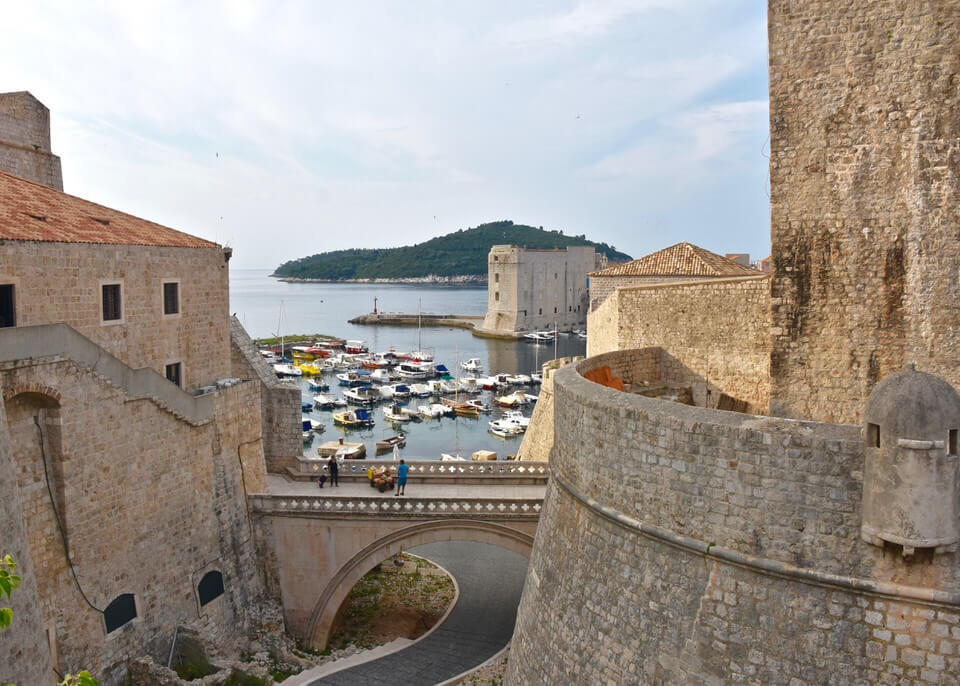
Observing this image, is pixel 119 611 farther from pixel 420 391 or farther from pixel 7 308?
pixel 420 391

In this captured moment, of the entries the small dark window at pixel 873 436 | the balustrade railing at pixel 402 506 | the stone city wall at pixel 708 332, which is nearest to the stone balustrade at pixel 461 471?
the balustrade railing at pixel 402 506

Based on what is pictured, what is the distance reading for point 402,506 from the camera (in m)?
18.1

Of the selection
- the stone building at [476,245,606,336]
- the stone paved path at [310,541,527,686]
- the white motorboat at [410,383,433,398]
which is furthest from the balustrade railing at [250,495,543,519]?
the stone building at [476,245,606,336]

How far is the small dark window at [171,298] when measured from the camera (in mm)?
16987

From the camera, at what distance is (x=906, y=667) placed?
7.12 metres

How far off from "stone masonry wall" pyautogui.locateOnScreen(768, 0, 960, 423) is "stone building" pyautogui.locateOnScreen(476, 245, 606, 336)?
7866 centimetres

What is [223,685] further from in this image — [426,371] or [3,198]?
[426,371]

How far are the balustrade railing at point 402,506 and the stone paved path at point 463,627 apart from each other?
3.02 m

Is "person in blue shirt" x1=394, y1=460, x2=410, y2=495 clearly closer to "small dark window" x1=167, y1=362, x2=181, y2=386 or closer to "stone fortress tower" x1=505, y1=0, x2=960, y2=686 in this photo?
"small dark window" x1=167, y1=362, x2=181, y2=386

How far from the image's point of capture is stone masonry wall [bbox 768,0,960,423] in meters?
9.90

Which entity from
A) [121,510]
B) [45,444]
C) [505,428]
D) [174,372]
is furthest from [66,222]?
[505,428]

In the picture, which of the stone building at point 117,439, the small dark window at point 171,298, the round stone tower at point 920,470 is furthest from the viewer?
the small dark window at point 171,298

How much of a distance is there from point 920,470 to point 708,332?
9325 millimetres

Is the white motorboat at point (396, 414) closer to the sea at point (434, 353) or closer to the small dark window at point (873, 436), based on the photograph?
the sea at point (434, 353)
